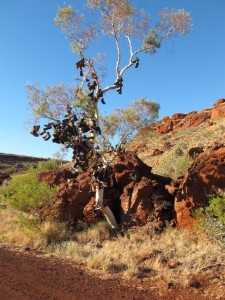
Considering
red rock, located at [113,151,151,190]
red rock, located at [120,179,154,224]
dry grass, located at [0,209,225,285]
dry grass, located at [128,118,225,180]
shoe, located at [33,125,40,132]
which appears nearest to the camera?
dry grass, located at [0,209,225,285]

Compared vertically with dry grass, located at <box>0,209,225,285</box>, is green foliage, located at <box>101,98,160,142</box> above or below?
above

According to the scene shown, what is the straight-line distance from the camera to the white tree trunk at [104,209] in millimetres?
11930

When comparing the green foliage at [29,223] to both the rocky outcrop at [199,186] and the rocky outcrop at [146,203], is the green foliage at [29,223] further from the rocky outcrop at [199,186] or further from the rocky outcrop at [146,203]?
the rocky outcrop at [199,186]

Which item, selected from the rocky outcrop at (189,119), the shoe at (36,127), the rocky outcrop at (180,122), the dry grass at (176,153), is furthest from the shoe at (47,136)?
the rocky outcrop at (180,122)

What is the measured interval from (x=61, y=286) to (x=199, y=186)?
5.29 m

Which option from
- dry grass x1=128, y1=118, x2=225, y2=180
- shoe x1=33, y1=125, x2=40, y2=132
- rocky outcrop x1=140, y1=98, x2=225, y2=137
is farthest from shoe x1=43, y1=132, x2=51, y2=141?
rocky outcrop x1=140, y1=98, x2=225, y2=137

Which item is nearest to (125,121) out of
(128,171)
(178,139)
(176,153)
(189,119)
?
(128,171)

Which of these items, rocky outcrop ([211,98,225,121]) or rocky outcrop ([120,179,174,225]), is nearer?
rocky outcrop ([120,179,174,225])

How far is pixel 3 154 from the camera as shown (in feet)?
213

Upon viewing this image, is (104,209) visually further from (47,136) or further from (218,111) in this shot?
(218,111)

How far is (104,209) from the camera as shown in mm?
12078

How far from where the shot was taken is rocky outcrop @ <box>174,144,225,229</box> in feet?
34.5

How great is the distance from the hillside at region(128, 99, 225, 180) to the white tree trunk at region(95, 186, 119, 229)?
3.55 meters

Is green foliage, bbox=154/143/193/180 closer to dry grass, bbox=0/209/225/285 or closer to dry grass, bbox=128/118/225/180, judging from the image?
dry grass, bbox=128/118/225/180
